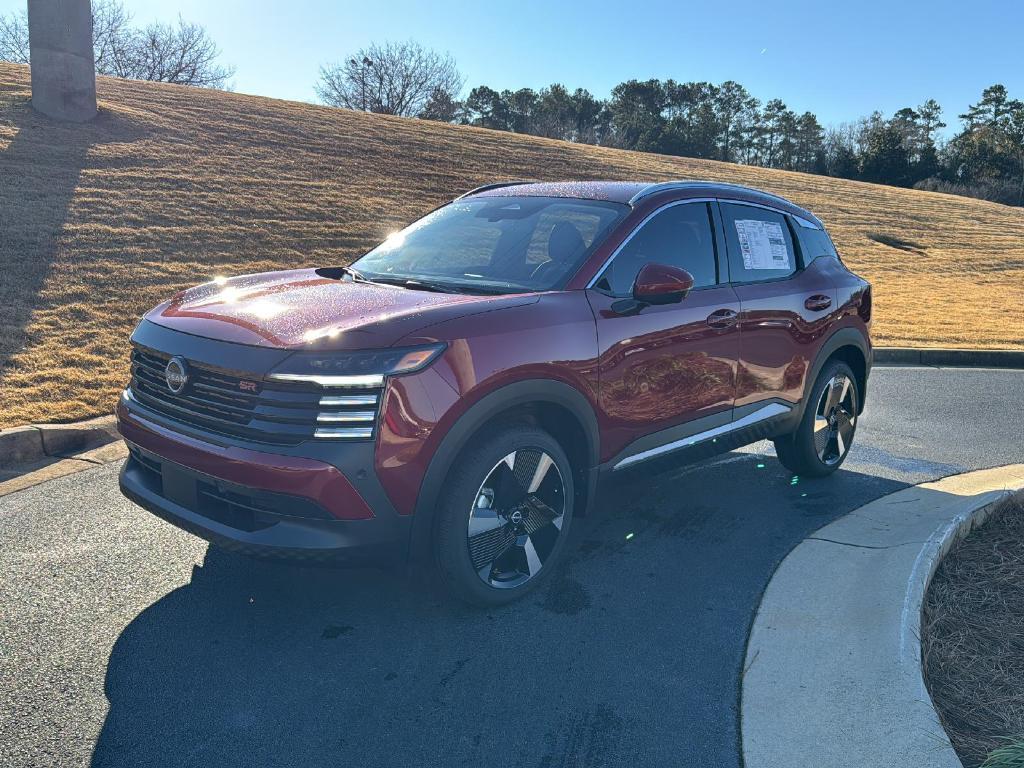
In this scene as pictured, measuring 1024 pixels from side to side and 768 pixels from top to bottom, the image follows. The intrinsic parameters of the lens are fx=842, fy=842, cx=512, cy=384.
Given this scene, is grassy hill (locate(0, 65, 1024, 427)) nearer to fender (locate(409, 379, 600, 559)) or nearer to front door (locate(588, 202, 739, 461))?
fender (locate(409, 379, 600, 559))

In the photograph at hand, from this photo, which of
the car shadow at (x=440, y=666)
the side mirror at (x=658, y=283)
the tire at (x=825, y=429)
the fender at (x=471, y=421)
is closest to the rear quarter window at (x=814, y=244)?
the tire at (x=825, y=429)

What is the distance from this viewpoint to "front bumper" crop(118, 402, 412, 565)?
3.03 m

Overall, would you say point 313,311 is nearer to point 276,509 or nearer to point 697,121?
point 276,509

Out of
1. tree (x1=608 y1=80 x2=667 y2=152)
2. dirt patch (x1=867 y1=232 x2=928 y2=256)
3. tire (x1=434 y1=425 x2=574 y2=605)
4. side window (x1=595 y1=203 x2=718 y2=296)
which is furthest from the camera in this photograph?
tree (x1=608 y1=80 x2=667 y2=152)

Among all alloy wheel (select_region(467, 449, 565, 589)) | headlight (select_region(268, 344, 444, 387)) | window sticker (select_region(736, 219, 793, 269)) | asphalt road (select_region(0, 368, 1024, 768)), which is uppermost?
window sticker (select_region(736, 219, 793, 269))

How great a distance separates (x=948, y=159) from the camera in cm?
6269

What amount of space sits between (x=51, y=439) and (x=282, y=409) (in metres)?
3.38

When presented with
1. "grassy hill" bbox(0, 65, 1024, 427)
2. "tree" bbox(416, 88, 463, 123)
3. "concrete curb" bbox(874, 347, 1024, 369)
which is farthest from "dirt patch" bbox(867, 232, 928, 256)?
"tree" bbox(416, 88, 463, 123)

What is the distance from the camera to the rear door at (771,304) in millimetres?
4762

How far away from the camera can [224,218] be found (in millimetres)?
14891

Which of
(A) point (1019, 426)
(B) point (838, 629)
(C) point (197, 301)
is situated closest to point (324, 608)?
(C) point (197, 301)

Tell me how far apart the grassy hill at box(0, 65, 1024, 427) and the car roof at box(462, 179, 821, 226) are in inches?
143

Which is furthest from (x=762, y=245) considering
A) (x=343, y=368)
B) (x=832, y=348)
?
(x=343, y=368)

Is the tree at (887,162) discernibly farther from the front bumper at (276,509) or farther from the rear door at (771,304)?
the front bumper at (276,509)
